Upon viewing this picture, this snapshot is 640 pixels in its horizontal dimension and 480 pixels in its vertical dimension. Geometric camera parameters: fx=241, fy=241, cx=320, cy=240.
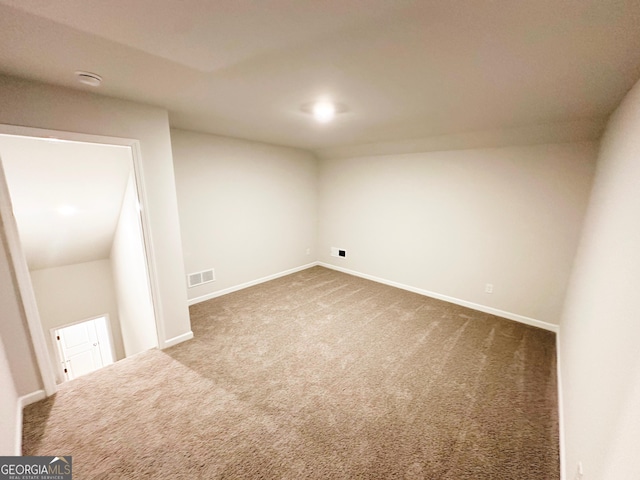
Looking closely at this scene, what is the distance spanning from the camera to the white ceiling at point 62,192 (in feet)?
7.75

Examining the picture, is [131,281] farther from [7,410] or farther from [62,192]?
[7,410]

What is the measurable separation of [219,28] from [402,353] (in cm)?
290

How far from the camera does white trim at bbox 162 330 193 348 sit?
260cm

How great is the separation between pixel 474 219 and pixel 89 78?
4.15 m

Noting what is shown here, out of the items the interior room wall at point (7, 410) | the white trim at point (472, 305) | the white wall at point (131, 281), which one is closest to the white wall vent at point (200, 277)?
the white wall at point (131, 281)

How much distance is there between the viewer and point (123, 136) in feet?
6.90

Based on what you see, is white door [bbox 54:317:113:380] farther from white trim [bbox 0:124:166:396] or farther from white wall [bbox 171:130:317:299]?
white trim [bbox 0:124:166:396]

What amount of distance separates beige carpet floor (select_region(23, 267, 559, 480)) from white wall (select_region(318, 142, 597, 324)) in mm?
620

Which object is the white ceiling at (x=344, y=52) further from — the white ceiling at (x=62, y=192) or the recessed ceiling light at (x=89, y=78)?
the white ceiling at (x=62, y=192)

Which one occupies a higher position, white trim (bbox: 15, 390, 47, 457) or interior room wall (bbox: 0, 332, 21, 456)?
interior room wall (bbox: 0, 332, 21, 456)

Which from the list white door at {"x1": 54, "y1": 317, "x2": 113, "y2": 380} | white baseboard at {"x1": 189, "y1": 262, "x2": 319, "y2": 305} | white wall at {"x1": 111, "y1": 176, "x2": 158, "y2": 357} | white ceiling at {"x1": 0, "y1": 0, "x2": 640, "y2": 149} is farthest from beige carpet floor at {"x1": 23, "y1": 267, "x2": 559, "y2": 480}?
white door at {"x1": 54, "y1": 317, "x2": 113, "y2": 380}
